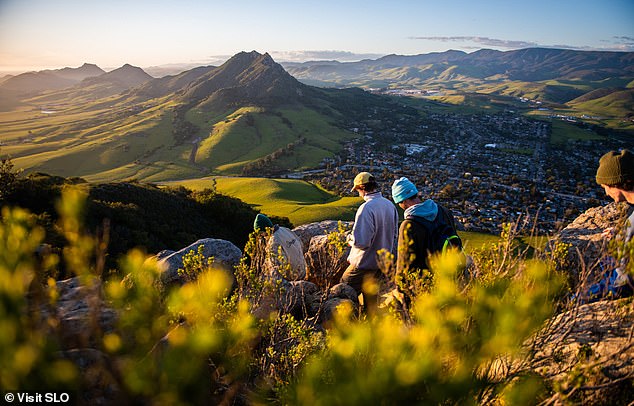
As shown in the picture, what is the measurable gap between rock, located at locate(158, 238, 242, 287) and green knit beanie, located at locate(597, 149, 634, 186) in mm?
8184

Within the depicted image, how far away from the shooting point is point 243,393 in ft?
13.8

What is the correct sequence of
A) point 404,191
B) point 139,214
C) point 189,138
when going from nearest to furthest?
1. point 404,191
2. point 139,214
3. point 189,138

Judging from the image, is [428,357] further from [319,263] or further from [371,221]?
[319,263]

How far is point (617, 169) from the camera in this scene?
490 centimetres

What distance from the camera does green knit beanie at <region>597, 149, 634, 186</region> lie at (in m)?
4.85

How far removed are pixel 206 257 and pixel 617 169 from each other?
9.69m

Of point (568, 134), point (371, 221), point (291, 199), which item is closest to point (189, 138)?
point (291, 199)

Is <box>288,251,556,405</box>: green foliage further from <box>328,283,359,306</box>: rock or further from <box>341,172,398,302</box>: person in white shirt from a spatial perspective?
<box>328,283,359,306</box>: rock

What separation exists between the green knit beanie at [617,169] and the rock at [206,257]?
8.18m

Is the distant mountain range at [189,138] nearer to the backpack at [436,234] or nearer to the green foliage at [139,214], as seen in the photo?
Result: the green foliage at [139,214]

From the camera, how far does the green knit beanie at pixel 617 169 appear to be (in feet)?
15.9

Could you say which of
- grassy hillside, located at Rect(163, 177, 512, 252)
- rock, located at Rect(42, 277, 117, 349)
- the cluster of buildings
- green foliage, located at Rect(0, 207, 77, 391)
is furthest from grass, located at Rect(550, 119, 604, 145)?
green foliage, located at Rect(0, 207, 77, 391)

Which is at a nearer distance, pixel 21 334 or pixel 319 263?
pixel 21 334

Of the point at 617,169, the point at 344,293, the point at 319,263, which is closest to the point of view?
the point at 617,169
